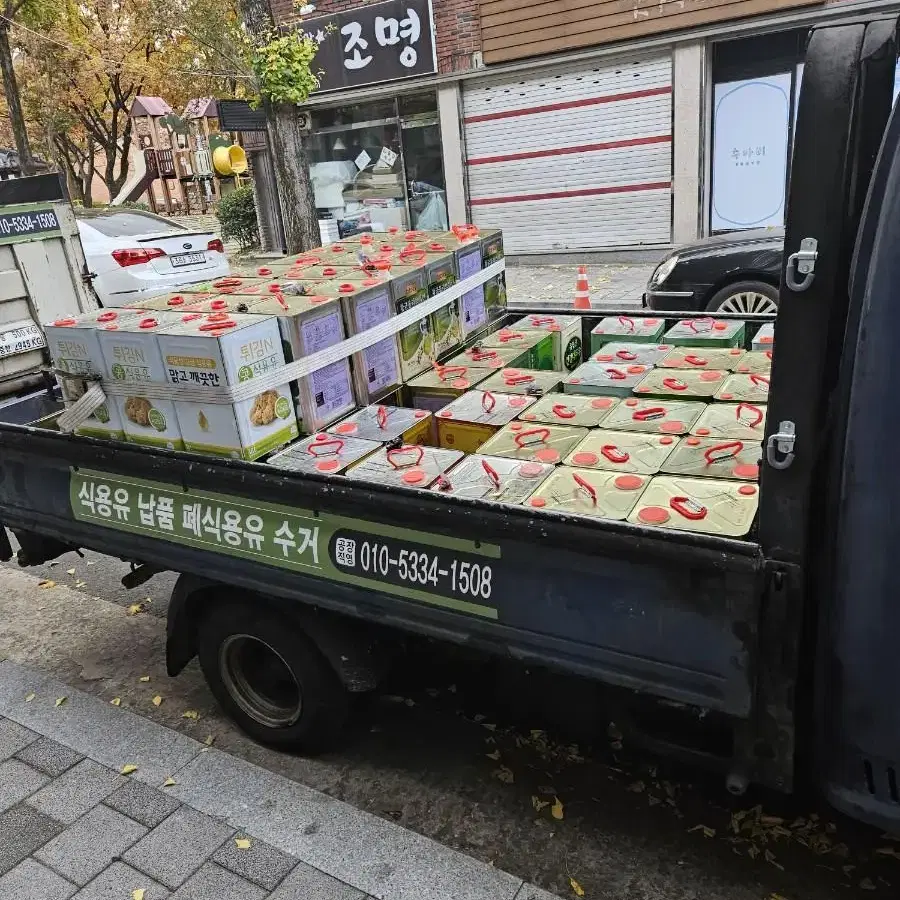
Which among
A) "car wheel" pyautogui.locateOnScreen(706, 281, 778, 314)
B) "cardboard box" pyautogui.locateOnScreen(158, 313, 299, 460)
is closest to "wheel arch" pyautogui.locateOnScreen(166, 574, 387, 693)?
"cardboard box" pyautogui.locateOnScreen(158, 313, 299, 460)

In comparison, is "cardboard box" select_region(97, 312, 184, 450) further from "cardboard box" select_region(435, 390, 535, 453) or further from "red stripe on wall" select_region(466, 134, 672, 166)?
"red stripe on wall" select_region(466, 134, 672, 166)

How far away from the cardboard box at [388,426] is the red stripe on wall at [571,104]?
1126 cm

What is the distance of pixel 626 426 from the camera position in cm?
330

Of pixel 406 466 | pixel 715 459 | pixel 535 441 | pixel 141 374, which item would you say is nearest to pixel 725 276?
pixel 535 441

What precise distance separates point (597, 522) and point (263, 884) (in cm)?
190

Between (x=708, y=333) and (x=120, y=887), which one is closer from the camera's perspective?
(x=120, y=887)

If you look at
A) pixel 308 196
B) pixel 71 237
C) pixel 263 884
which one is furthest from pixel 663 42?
pixel 263 884

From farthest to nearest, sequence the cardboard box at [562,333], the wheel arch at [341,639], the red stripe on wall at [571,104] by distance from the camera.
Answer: the red stripe on wall at [571,104] → the cardboard box at [562,333] → the wheel arch at [341,639]

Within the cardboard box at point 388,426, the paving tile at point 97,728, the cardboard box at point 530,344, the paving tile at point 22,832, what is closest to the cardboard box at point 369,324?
the cardboard box at point 388,426

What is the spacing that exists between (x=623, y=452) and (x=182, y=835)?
232 centimetres

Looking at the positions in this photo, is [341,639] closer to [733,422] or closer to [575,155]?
[733,422]

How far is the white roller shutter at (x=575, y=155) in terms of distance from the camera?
1329cm

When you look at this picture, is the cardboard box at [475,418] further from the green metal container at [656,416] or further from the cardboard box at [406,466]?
the green metal container at [656,416]

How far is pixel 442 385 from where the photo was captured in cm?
405
